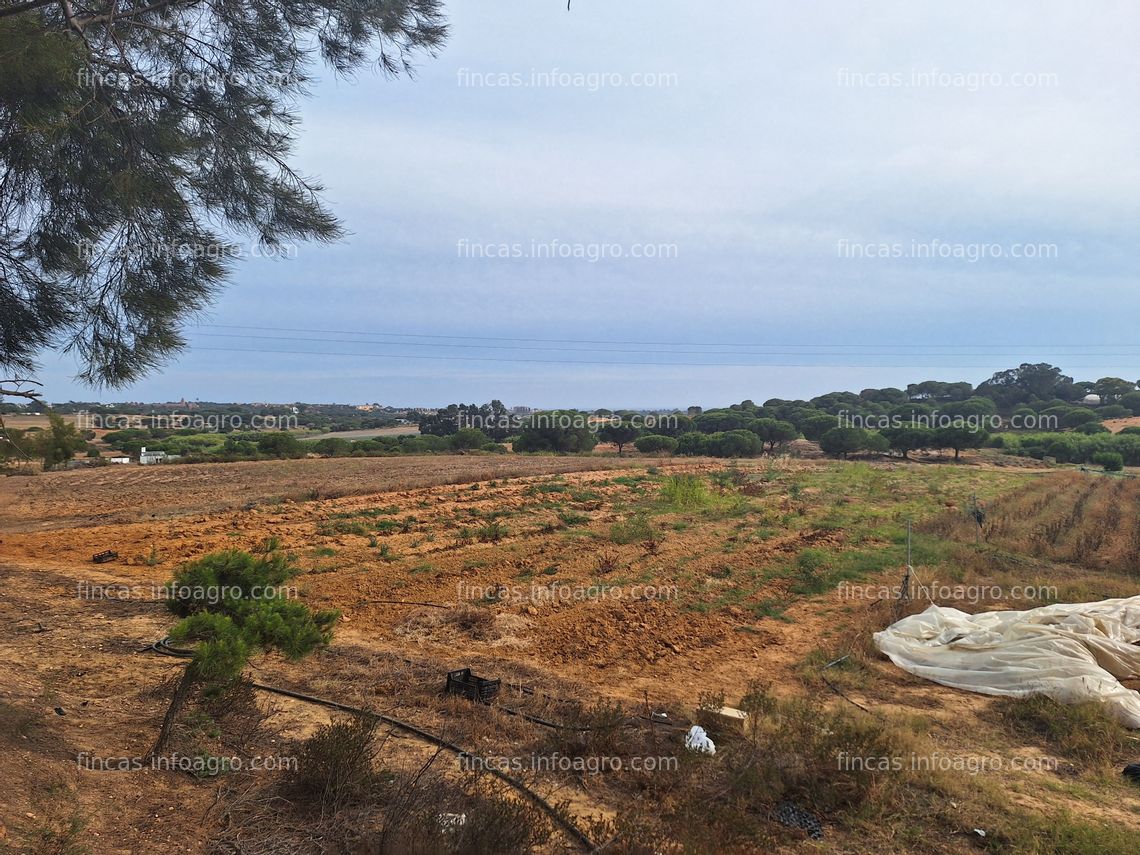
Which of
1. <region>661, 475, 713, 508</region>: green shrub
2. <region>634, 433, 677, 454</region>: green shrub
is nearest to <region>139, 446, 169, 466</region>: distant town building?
<region>661, 475, 713, 508</region>: green shrub

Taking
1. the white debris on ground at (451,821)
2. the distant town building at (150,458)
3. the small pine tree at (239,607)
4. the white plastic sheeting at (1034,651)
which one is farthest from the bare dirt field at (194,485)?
the white plastic sheeting at (1034,651)

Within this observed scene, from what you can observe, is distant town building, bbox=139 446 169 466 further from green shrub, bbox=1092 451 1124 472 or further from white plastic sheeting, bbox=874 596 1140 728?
green shrub, bbox=1092 451 1124 472

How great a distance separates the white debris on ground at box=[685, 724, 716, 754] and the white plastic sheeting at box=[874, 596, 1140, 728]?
3.42 m

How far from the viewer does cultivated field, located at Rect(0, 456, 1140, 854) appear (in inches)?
140

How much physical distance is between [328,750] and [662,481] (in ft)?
75.5

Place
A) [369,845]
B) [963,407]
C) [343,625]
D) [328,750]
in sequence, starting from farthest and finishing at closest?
[963,407] → [343,625] → [328,750] → [369,845]

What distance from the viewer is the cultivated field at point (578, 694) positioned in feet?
11.7

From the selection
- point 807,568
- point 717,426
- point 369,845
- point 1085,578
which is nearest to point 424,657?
point 369,845

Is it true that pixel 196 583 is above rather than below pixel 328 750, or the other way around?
above

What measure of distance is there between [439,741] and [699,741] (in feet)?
6.30

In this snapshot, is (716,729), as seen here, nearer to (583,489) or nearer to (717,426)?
(583,489)

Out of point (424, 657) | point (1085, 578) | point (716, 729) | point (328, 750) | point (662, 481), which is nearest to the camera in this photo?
point (328, 750)

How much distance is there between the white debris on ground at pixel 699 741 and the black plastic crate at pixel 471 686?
5.79 ft

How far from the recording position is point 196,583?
3992 millimetres
